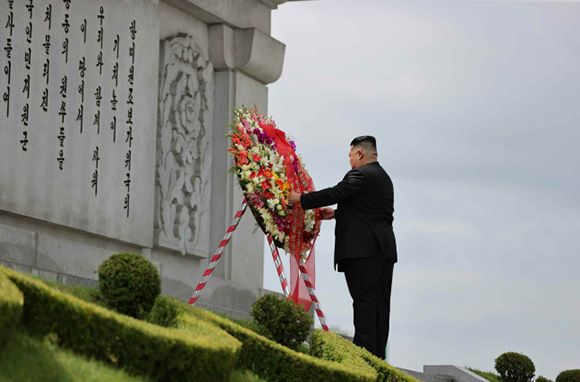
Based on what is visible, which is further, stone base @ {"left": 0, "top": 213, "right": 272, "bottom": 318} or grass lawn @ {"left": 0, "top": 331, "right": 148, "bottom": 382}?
stone base @ {"left": 0, "top": 213, "right": 272, "bottom": 318}

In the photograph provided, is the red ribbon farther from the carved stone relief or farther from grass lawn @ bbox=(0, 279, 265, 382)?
grass lawn @ bbox=(0, 279, 265, 382)

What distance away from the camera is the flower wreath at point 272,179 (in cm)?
770

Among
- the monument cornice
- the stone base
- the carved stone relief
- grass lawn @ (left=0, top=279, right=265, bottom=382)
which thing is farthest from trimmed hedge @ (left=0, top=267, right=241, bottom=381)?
the monument cornice

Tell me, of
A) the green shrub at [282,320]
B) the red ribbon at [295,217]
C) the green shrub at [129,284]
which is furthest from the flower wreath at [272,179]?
the green shrub at [129,284]

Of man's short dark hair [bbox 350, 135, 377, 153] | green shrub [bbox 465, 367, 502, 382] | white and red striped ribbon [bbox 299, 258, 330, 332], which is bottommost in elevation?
green shrub [bbox 465, 367, 502, 382]

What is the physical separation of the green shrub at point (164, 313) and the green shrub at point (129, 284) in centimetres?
13

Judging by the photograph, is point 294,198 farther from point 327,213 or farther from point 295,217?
point 327,213

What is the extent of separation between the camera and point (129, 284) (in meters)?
5.20

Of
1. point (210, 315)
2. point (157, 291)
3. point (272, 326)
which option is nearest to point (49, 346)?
point (157, 291)

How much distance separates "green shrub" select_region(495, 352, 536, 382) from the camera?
10.9 meters

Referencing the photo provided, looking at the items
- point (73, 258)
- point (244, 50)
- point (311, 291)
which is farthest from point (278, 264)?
point (244, 50)

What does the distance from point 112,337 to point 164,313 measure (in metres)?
0.99

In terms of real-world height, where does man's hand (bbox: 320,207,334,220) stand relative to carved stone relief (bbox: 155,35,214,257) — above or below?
below

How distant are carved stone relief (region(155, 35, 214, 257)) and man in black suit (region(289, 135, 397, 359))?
3.64 m
